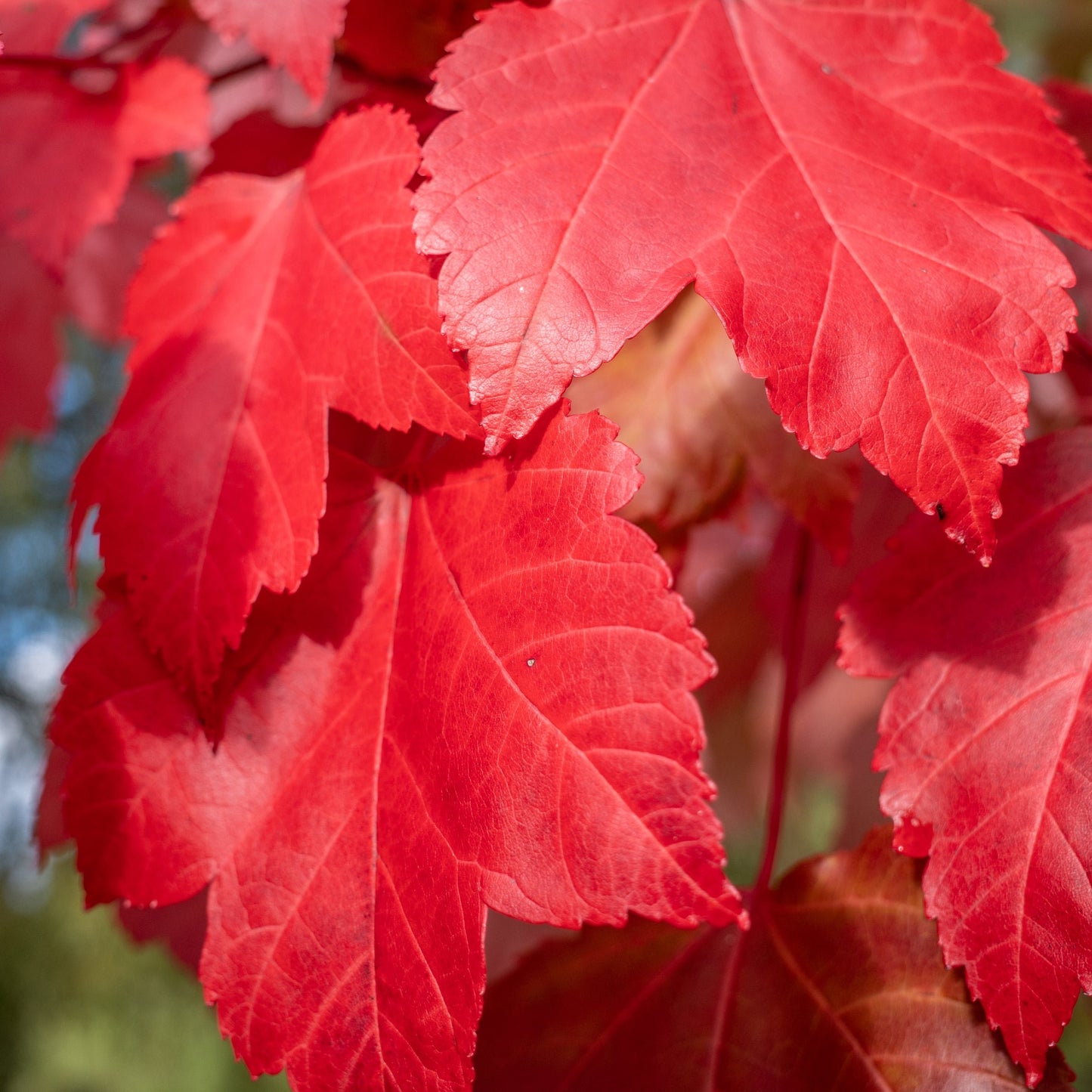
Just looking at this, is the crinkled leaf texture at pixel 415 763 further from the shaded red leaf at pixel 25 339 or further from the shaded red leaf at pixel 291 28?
the shaded red leaf at pixel 25 339

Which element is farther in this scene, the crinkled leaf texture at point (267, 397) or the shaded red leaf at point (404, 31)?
the shaded red leaf at point (404, 31)

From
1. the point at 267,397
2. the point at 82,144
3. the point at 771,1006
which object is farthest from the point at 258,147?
the point at 771,1006

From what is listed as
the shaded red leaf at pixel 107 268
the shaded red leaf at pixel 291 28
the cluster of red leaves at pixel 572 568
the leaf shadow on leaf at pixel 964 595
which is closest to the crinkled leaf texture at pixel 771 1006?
the cluster of red leaves at pixel 572 568

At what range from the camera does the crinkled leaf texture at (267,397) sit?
41 centimetres

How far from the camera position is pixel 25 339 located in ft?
3.32

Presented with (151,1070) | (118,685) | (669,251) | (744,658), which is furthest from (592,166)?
(151,1070)

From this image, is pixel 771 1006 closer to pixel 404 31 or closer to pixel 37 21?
pixel 404 31

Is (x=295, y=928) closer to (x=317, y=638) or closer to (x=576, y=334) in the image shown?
(x=317, y=638)

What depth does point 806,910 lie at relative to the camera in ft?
1.67

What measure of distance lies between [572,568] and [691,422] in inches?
10.3

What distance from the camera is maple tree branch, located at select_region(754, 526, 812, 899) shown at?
1.80ft

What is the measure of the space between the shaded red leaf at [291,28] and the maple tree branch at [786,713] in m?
0.39

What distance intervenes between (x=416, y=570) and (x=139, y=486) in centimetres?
13

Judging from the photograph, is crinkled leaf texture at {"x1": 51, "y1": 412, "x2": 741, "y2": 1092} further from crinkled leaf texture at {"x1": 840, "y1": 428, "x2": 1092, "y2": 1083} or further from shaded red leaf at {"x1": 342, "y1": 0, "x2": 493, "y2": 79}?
shaded red leaf at {"x1": 342, "y1": 0, "x2": 493, "y2": 79}
